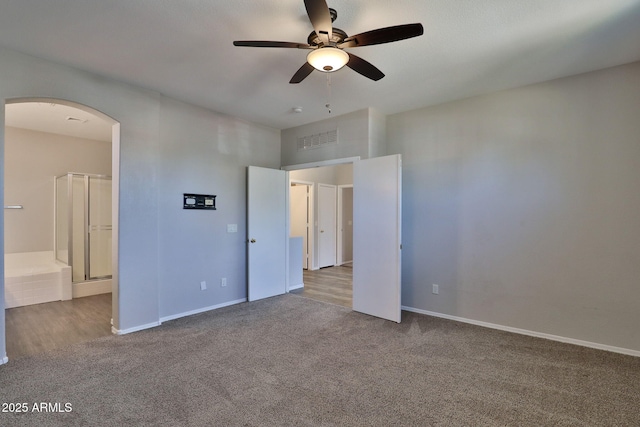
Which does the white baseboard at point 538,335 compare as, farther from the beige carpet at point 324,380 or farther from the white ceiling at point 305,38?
the white ceiling at point 305,38

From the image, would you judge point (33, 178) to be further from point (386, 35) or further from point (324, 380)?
point (386, 35)

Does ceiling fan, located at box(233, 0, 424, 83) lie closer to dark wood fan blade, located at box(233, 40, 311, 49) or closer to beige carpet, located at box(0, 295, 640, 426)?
dark wood fan blade, located at box(233, 40, 311, 49)

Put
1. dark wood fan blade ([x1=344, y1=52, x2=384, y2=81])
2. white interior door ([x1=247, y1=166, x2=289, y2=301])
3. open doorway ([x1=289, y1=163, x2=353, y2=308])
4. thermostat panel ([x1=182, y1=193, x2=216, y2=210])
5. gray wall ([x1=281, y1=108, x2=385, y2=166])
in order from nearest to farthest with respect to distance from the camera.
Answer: dark wood fan blade ([x1=344, y1=52, x2=384, y2=81]) < thermostat panel ([x1=182, y1=193, x2=216, y2=210]) < gray wall ([x1=281, y1=108, x2=385, y2=166]) < white interior door ([x1=247, y1=166, x2=289, y2=301]) < open doorway ([x1=289, y1=163, x2=353, y2=308])

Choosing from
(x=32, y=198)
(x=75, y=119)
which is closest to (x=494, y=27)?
(x=75, y=119)

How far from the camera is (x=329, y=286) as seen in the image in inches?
226

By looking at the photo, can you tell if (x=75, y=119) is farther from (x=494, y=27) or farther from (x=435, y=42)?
(x=494, y=27)

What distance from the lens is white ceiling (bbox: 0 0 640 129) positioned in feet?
7.21

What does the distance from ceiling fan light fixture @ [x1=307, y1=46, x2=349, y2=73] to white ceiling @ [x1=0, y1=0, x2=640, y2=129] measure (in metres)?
Answer: 0.34

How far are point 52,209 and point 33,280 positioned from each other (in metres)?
1.37

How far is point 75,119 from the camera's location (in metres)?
4.54

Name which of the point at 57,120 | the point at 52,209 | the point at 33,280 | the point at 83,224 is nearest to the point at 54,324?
the point at 33,280

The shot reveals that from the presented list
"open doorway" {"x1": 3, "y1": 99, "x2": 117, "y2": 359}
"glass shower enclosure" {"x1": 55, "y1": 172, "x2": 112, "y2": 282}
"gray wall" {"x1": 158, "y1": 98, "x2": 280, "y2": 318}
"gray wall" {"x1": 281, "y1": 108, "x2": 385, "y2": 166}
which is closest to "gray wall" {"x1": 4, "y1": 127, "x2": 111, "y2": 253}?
"open doorway" {"x1": 3, "y1": 99, "x2": 117, "y2": 359}

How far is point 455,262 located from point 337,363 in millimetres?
2061

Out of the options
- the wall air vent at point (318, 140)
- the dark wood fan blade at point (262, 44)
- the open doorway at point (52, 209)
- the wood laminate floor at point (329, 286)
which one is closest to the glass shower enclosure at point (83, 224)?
the open doorway at point (52, 209)
